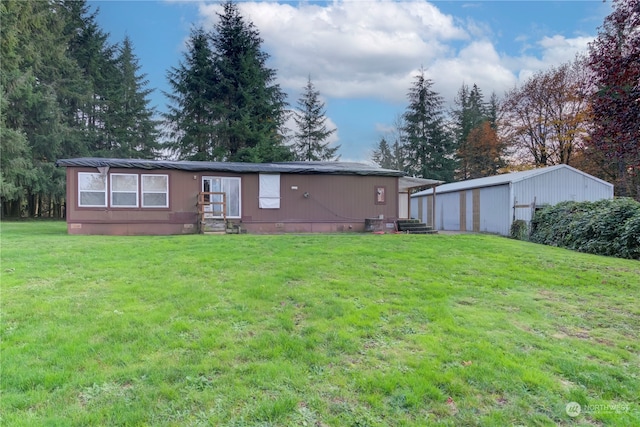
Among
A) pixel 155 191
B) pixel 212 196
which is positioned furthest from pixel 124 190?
pixel 212 196

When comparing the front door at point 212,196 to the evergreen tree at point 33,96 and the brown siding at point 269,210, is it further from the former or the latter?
the evergreen tree at point 33,96

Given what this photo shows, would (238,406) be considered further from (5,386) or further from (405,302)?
(405,302)

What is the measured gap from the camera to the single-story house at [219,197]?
12.0 m

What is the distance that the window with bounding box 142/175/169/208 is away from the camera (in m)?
12.4

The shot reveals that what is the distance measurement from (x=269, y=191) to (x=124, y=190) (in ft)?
16.1

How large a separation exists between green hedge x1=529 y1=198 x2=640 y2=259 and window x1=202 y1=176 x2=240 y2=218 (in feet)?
36.6

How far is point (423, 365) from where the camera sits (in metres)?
3.06

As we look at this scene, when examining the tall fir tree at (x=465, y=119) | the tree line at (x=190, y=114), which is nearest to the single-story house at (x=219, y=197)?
the tree line at (x=190, y=114)

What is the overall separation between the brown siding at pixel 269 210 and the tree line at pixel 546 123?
714cm

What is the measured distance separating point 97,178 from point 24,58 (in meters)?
15.1

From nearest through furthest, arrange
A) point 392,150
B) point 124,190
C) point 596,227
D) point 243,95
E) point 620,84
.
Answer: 1. point 620,84
2. point 596,227
3. point 124,190
4. point 243,95
5. point 392,150

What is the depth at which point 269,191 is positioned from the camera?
13.5 m

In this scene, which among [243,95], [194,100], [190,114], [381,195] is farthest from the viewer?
[190,114]

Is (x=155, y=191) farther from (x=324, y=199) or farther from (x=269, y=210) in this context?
(x=324, y=199)
